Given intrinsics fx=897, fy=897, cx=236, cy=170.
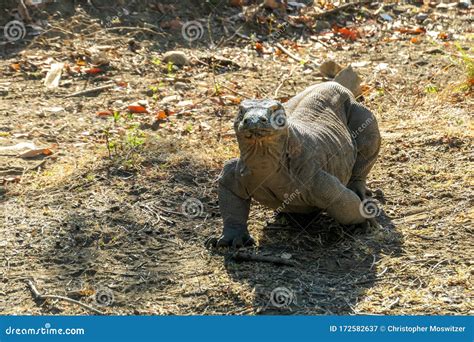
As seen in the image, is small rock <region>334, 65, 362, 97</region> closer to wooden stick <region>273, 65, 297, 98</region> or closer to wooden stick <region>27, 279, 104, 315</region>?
wooden stick <region>273, 65, 297, 98</region>

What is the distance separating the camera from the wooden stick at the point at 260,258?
7.30 metres

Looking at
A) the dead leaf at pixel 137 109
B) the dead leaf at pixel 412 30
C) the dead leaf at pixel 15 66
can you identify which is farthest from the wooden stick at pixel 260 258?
the dead leaf at pixel 412 30

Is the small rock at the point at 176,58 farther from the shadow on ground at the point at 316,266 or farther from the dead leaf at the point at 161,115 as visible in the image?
the shadow on ground at the point at 316,266

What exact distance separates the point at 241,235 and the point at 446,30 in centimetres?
867

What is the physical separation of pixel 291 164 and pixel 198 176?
6.30ft

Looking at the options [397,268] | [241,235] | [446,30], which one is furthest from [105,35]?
[397,268]

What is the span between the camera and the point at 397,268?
7.29m

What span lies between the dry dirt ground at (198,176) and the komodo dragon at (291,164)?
318 mm

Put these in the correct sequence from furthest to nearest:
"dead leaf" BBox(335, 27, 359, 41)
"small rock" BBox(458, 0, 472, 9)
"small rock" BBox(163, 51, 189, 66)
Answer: "small rock" BBox(458, 0, 472, 9) < "dead leaf" BBox(335, 27, 359, 41) < "small rock" BBox(163, 51, 189, 66)

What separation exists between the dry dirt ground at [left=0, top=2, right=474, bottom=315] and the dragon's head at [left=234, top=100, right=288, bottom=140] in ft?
3.77

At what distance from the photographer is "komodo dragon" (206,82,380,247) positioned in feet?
22.9

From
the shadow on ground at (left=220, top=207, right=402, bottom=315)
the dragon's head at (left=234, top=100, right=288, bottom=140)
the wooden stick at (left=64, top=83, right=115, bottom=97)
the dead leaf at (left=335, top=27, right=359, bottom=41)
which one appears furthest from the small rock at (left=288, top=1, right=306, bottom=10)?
the dragon's head at (left=234, top=100, right=288, bottom=140)

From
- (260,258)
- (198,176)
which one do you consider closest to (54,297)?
(260,258)

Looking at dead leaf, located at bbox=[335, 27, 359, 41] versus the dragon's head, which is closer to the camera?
the dragon's head
